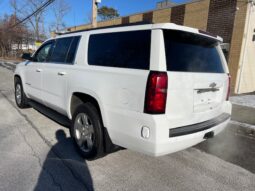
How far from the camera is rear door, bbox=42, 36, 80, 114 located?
12.7 ft

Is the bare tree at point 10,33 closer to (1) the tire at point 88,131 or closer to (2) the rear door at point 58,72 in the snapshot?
(2) the rear door at point 58,72

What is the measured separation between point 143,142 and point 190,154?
5.38 ft

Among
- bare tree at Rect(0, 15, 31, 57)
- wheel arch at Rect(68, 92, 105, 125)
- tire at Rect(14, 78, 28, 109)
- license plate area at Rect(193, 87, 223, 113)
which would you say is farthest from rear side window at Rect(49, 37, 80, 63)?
bare tree at Rect(0, 15, 31, 57)

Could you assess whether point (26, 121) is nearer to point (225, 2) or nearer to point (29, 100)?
point (29, 100)

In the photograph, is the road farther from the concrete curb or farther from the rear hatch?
the concrete curb

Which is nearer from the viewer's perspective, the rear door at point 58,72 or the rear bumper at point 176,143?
the rear bumper at point 176,143

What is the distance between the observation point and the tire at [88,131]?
10.3ft

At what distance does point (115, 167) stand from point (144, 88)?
1.44m

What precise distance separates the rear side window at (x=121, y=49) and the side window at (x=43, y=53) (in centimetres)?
171

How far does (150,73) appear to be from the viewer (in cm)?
248

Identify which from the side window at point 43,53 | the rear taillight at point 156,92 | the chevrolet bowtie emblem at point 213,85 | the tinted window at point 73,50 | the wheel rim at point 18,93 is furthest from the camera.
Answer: the wheel rim at point 18,93

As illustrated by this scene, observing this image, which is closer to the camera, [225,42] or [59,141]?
[59,141]

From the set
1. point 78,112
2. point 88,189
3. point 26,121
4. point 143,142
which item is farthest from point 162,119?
point 26,121

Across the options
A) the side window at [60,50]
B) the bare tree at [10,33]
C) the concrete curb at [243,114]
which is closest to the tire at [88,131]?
the side window at [60,50]
